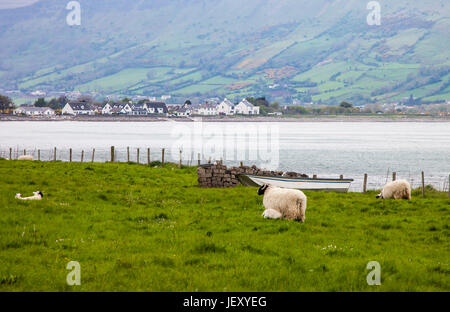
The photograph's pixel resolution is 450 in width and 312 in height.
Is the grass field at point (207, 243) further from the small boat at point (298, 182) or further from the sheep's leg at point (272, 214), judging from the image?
→ the small boat at point (298, 182)

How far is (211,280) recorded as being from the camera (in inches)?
421

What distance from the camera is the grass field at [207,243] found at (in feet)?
35.4

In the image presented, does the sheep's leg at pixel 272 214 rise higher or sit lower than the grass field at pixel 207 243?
higher

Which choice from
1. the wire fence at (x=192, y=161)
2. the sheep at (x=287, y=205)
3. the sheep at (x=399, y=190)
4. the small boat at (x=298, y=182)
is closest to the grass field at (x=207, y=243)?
the sheep at (x=287, y=205)

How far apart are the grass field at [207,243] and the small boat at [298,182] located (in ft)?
25.5

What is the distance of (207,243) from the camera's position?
13844 millimetres

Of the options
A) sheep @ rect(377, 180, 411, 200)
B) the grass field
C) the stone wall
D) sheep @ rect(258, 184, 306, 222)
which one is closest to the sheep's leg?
sheep @ rect(258, 184, 306, 222)

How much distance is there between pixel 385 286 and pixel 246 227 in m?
7.17

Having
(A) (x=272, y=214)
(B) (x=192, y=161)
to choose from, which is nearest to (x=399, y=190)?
(A) (x=272, y=214)

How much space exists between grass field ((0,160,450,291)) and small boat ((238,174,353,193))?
7782 millimetres

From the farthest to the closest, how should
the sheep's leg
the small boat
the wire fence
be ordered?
the wire fence, the small boat, the sheep's leg

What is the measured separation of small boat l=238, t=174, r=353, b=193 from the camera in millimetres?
33469

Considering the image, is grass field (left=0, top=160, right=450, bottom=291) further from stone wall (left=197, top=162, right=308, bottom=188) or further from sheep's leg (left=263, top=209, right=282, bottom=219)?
stone wall (left=197, top=162, right=308, bottom=188)
